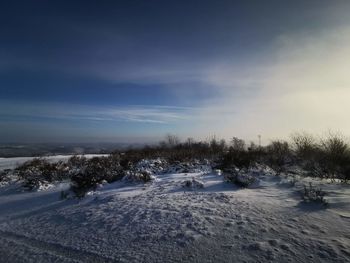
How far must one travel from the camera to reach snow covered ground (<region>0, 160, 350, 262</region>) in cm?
385

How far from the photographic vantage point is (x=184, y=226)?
4.66m

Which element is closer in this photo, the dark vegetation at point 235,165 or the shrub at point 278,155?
the dark vegetation at point 235,165

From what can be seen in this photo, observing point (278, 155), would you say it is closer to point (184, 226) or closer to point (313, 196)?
point (313, 196)

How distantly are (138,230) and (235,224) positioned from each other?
1.61 meters

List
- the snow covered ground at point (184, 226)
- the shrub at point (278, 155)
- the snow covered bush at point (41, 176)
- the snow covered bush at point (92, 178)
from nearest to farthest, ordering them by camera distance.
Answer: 1. the snow covered ground at point (184, 226)
2. the snow covered bush at point (92, 178)
3. the snow covered bush at point (41, 176)
4. the shrub at point (278, 155)

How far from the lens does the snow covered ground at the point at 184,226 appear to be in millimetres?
3852

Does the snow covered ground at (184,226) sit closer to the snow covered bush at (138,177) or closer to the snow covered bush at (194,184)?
the snow covered bush at (194,184)

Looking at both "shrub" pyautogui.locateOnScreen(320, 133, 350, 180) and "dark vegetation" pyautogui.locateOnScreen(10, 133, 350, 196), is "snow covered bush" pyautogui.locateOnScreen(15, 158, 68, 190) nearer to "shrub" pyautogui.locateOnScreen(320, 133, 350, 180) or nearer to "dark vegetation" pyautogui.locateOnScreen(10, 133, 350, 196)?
"dark vegetation" pyautogui.locateOnScreen(10, 133, 350, 196)

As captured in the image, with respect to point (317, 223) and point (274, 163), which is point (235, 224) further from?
point (274, 163)

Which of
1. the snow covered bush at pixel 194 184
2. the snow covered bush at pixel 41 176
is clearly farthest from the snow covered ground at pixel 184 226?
the snow covered bush at pixel 41 176

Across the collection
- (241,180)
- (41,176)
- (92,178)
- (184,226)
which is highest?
(241,180)

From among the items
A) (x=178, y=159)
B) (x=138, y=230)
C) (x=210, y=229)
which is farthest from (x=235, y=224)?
(x=178, y=159)

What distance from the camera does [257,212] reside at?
4.97 meters

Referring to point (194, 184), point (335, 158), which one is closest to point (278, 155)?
point (335, 158)
